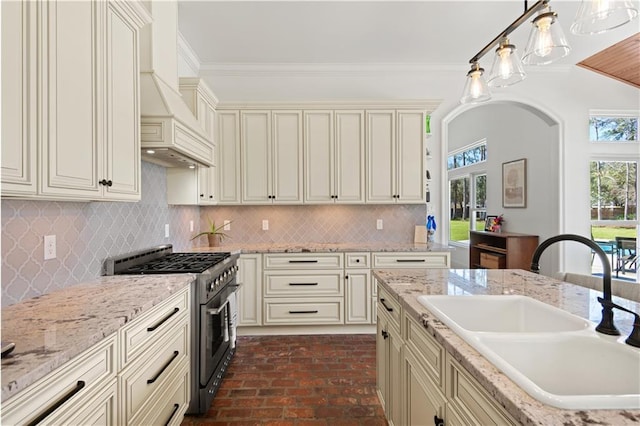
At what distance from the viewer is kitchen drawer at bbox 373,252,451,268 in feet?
11.4

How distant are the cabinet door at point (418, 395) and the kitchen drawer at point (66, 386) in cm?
119

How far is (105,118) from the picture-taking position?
1.61m

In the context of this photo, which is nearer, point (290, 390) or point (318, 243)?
point (290, 390)

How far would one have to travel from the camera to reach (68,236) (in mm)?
1795

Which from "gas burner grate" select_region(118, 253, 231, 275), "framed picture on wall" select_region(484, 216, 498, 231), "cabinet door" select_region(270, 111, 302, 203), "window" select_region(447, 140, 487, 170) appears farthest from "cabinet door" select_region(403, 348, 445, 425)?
"window" select_region(447, 140, 487, 170)

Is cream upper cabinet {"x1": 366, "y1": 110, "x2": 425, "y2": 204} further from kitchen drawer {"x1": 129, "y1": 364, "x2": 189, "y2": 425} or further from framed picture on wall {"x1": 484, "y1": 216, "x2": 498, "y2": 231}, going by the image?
framed picture on wall {"x1": 484, "y1": 216, "x2": 498, "y2": 231}

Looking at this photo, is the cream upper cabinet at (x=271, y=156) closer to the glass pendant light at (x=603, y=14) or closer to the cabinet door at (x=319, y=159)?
the cabinet door at (x=319, y=159)

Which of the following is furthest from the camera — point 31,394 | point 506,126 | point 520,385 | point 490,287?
point 506,126

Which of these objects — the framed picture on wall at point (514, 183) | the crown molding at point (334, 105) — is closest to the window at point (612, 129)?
the framed picture on wall at point (514, 183)

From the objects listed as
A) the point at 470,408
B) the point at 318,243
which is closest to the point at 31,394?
the point at 470,408

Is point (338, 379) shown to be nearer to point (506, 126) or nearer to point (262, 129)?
point (262, 129)

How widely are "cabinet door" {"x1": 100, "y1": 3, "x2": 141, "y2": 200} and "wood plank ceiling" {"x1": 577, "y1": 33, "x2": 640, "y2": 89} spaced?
169 inches

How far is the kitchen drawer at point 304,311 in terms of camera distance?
3451 mm

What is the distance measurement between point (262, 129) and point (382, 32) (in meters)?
1.64
